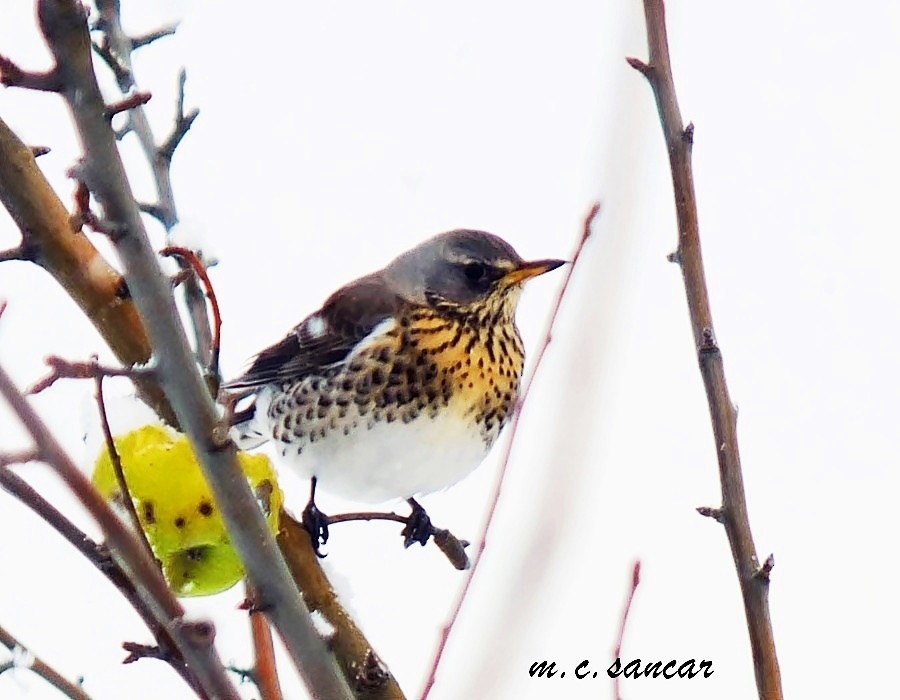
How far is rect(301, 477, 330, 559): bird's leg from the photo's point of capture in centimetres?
165

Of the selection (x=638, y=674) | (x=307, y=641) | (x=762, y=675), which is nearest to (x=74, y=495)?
(x=307, y=641)

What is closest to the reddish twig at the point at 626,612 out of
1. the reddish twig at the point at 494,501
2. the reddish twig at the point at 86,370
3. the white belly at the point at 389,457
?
the reddish twig at the point at 494,501

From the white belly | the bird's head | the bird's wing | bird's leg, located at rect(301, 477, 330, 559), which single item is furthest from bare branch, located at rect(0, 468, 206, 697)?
the bird's head

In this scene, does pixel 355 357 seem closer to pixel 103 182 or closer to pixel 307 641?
pixel 307 641

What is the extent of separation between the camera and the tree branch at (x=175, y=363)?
0.73 m

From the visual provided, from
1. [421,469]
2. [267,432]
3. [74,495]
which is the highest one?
[267,432]

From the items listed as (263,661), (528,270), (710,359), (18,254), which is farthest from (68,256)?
(528,270)

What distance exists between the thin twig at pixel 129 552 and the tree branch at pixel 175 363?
67 millimetres

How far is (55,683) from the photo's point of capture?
979mm

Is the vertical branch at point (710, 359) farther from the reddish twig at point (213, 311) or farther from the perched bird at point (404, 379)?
the perched bird at point (404, 379)

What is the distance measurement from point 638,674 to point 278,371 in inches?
36.7

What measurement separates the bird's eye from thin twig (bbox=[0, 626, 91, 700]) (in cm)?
129

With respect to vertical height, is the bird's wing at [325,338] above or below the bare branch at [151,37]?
below

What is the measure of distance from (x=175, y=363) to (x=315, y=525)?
3.26ft
